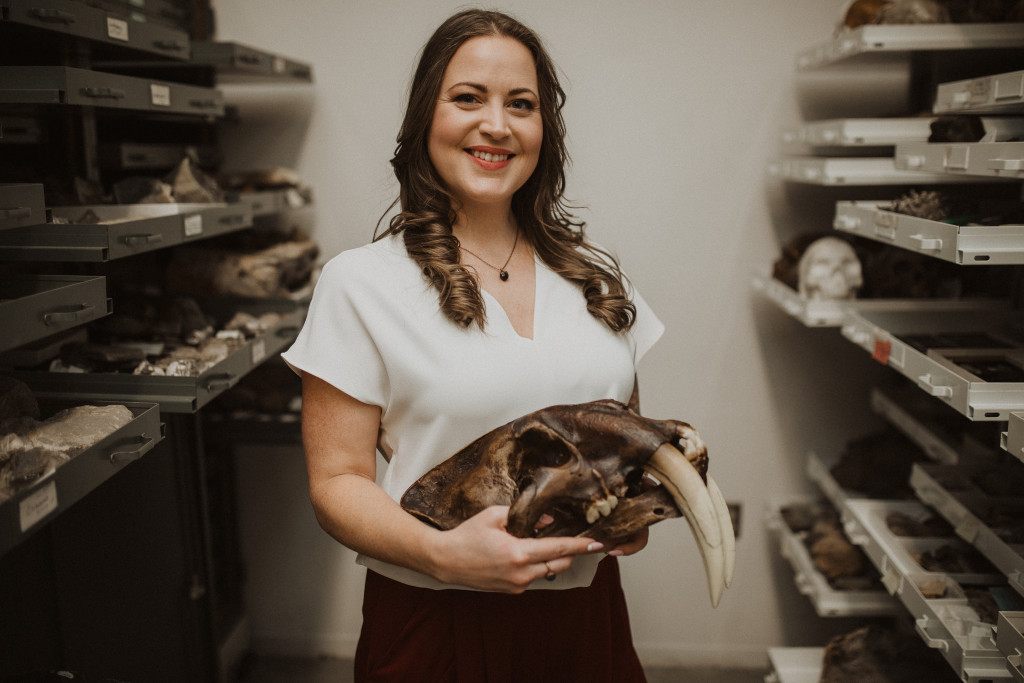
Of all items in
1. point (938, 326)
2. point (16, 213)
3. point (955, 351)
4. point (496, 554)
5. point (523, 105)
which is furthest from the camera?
point (938, 326)

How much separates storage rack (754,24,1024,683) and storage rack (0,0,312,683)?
5.45 feet

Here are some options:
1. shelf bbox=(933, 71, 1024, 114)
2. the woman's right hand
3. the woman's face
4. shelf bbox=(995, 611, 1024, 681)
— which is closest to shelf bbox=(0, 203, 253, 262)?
the woman's face

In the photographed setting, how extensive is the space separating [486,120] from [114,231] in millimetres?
840

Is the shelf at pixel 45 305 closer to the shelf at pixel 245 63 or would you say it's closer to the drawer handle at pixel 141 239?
the drawer handle at pixel 141 239

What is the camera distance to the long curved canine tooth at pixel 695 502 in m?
1.23

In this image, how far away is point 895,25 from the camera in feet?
6.97

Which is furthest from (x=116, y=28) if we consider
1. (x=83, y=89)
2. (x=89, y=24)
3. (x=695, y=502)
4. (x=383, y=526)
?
(x=695, y=502)

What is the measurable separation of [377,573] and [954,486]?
1.50 meters

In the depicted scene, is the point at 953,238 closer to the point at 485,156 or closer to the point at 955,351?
the point at 955,351

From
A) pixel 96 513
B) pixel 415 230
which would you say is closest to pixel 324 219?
pixel 96 513

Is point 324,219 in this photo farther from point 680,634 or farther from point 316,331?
point 680,634

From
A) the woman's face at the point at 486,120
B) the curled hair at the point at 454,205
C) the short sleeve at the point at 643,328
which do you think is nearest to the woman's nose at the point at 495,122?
the woman's face at the point at 486,120

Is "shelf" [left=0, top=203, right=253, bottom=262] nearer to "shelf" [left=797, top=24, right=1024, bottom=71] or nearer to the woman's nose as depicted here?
the woman's nose

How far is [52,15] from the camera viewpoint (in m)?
1.56
